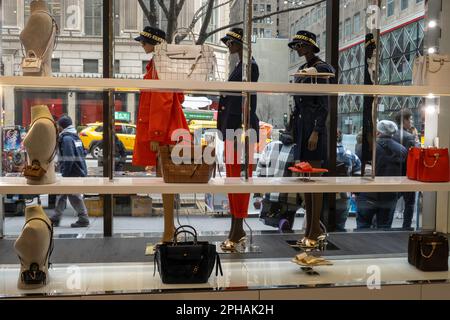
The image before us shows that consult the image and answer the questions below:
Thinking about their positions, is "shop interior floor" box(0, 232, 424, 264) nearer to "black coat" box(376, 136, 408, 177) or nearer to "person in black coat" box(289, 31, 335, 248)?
"person in black coat" box(289, 31, 335, 248)

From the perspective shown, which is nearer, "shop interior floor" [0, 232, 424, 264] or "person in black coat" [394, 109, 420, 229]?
"shop interior floor" [0, 232, 424, 264]

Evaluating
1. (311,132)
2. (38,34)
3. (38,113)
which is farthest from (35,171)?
(311,132)

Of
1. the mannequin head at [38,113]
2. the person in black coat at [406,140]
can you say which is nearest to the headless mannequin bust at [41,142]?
the mannequin head at [38,113]

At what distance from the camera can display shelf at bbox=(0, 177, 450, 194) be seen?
2.78 m

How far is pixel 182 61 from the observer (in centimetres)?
296

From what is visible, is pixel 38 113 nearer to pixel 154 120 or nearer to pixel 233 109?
pixel 154 120

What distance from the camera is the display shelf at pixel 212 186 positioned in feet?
9.11

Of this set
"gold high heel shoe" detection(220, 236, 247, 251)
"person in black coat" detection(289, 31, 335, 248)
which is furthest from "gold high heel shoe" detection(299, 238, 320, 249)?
"gold high heel shoe" detection(220, 236, 247, 251)

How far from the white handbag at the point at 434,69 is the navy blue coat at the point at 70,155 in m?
3.54

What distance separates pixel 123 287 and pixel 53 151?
923mm

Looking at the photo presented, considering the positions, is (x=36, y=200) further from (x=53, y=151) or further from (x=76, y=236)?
(x=53, y=151)

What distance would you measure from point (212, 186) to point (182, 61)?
2.61ft

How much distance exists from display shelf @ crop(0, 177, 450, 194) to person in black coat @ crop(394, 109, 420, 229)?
2510 mm
